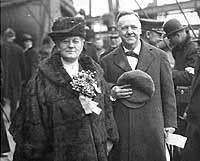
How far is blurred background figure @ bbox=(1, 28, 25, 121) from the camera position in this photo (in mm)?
8586

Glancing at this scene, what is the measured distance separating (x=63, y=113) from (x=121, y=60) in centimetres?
93

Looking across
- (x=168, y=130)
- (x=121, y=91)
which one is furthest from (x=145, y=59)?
(x=168, y=130)

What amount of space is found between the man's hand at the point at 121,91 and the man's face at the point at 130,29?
0.43 metres

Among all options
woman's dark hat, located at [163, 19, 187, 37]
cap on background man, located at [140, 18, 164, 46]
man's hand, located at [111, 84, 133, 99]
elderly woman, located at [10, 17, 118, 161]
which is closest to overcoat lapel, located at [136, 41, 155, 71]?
man's hand, located at [111, 84, 133, 99]

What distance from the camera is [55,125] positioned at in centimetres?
355

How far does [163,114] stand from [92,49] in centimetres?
220

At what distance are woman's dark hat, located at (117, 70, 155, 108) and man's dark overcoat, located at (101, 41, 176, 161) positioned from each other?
6 centimetres

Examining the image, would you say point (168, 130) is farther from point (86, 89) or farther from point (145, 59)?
point (86, 89)

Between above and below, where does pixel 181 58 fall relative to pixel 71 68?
below

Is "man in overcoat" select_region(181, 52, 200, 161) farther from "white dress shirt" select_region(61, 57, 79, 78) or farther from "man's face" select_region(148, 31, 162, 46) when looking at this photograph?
"man's face" select_region(148, 31, 162, 46)

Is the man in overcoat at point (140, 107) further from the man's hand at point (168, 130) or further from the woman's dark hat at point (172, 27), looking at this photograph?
the woman's dark hat at point (172, 27)

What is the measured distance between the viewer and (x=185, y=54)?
17.3ft

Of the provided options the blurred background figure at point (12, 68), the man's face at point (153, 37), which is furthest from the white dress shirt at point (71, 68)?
the blurred background figure at point (12, 68)

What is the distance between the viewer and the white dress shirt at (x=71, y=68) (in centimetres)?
377
